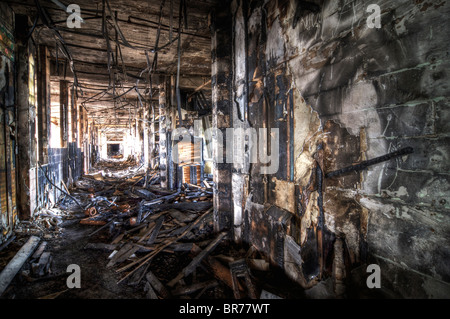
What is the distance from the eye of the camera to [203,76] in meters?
8.73

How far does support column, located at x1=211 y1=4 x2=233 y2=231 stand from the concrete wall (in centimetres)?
84

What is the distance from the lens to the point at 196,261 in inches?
125

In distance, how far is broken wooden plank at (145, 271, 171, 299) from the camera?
261cm

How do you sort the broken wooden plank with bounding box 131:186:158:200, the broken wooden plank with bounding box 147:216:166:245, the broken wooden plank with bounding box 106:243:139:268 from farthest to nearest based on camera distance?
the broken wooden plank with bounding box 131:186:158:200
the broken wooden plank with bounding box 147:216:166:245
the broken wooden plank with bounding box 106:243:139:268

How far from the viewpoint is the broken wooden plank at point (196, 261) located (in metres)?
2.87

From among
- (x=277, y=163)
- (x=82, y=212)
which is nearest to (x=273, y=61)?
(x=277, y=163)

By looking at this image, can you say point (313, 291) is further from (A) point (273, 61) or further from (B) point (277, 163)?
(A) point (273, 61)

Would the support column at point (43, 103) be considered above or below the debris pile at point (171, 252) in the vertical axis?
above

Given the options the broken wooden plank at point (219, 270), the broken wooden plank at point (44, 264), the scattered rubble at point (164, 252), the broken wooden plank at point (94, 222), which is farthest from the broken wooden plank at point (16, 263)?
the broken wooden plank at point (219, 270)

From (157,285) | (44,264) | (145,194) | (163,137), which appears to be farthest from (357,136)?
(163,137)

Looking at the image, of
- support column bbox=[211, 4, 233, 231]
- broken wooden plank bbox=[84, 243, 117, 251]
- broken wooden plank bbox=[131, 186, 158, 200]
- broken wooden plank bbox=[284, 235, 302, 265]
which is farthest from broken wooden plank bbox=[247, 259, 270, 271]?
broken wooden plank bbox=[131, 186, 158, 200]

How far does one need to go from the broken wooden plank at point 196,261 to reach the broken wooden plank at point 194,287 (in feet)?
0.57

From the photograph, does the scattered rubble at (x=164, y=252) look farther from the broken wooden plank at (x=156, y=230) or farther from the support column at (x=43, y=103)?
the support column at (x=43, y=103)

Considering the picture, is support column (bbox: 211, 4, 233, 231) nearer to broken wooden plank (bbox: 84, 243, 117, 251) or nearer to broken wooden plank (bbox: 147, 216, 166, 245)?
broken wooden plank (bbox: 147, 216, 166, 245)
